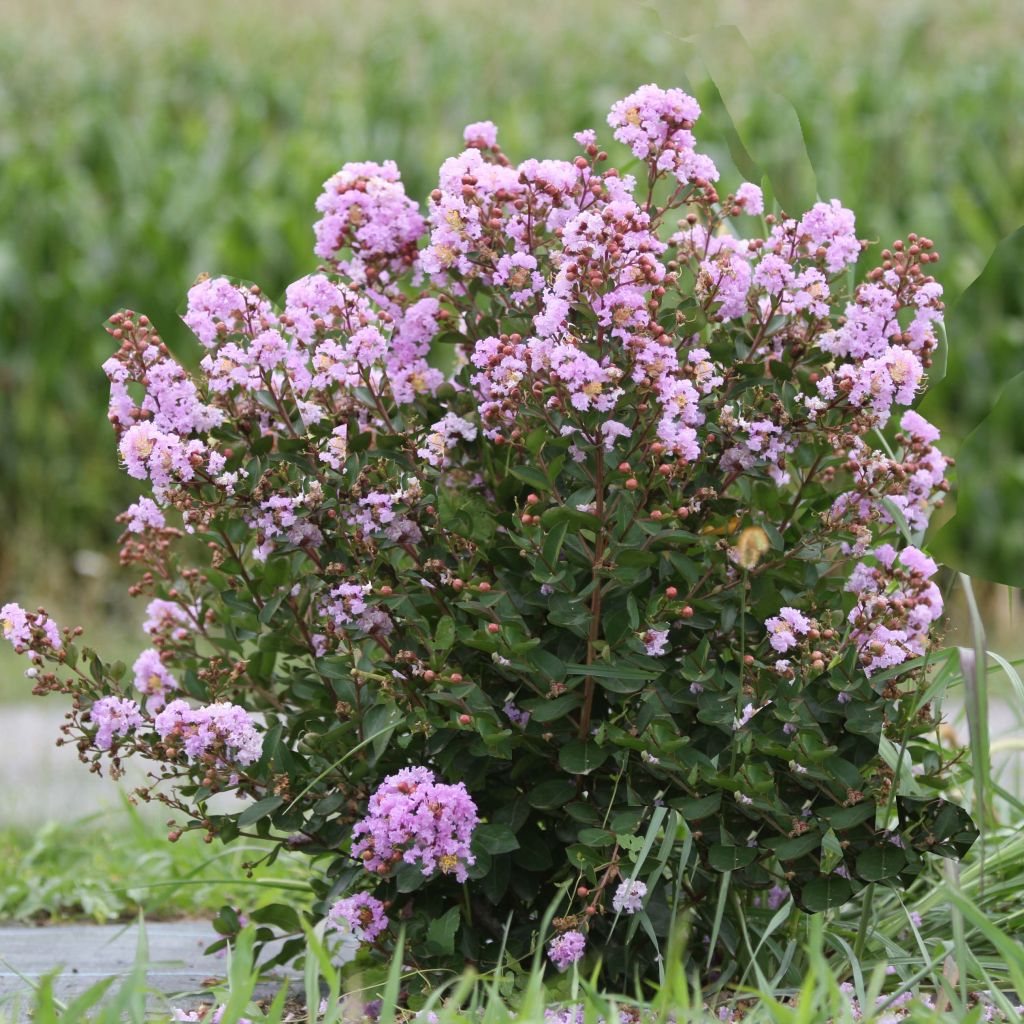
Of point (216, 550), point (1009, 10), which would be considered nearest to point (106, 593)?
point (216, 550)

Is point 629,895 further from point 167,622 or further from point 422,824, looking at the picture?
point 167,622

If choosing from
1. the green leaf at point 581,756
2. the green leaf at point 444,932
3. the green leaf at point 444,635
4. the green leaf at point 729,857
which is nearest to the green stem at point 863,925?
the green leaf at point 729,857

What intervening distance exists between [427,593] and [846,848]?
0.62m

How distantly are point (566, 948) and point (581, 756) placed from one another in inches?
9.0

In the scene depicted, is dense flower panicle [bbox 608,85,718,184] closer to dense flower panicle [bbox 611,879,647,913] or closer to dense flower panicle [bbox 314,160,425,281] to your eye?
→ dense flower panicle [bbox 314,160,425,281]

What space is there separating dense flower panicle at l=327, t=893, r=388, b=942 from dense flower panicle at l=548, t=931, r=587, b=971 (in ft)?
0.76

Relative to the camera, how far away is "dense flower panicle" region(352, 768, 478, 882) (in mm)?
1726

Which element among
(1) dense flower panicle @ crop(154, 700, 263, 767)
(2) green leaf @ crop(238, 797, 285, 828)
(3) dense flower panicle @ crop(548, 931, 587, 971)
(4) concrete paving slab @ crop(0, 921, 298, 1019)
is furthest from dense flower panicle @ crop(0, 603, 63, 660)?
(3) dense flower panicle @ crop(548, 931, 587, 971)

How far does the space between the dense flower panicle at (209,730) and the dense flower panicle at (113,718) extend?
6cm

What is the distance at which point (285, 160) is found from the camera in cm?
639

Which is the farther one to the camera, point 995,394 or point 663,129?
point 995,394

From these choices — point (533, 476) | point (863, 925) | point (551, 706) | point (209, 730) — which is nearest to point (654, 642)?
point (551, 706)

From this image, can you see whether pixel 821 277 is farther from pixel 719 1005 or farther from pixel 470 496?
pixel 719 1005

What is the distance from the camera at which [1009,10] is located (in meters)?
9.59
